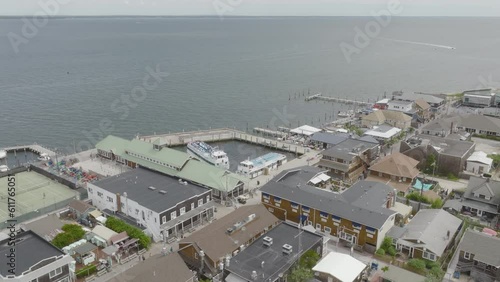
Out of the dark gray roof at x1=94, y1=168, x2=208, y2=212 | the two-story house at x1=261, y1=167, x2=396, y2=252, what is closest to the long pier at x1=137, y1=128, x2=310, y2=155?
the two-story house at x1=261, y1=167, x2=396, y2=252

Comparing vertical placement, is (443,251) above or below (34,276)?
below

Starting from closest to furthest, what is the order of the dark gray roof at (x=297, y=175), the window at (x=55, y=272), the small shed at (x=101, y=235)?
1. the window at (x=55, y=272)
2. the small shed at (x=101, y=235)
3. the dark gray roof at (x=297, y=175)

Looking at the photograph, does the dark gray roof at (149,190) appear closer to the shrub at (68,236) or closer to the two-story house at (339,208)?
the shrub at (68,236)

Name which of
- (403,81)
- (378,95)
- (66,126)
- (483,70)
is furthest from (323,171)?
(483,70)

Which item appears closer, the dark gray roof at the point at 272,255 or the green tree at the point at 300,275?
the green tree at the point at 300,275

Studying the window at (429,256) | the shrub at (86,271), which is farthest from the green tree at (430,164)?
the shrub at (86,271)

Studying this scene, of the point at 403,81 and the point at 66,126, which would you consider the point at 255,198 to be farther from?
the point at 403,81
